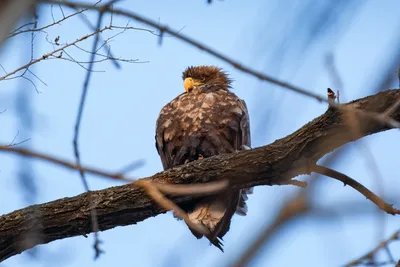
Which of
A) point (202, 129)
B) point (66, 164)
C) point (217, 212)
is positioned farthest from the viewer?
point (202, 129)

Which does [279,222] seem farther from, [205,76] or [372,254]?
[205,76]

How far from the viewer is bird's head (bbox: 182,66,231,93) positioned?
22.7 feet

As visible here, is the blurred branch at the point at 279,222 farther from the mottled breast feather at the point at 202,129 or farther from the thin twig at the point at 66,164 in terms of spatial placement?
the mottled breast feather at the point at 202,129

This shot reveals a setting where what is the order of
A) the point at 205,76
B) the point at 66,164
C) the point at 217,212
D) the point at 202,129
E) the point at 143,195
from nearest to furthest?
the point at 66,164
the point at 143,195
the point at 217,212
the point at 202,129
the point at 205,76

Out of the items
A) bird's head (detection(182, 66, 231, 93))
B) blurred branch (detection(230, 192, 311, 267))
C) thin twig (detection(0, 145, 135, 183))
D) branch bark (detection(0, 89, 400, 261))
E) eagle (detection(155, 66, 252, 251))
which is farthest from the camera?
bird's head (detection(182, 66, 231, 93))

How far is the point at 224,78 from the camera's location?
23.1ft

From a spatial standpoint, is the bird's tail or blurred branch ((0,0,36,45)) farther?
the bird's tail

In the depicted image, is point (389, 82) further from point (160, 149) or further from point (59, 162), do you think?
point (160, 149)

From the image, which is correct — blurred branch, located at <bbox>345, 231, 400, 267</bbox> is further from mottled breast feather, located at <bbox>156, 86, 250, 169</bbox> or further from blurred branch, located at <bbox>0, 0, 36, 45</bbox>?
mottled breast feather, located at <bbox>156, 86, 250, 169</bbox>

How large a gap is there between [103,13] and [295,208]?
1035mm

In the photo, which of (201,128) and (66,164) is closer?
(66,164)

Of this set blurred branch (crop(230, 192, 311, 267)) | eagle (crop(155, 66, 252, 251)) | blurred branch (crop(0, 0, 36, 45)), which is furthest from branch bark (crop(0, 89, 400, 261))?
blurred branch (crop(0, 0, 36, 45))

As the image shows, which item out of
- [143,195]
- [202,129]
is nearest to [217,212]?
[143,195]

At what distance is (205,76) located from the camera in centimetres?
704
